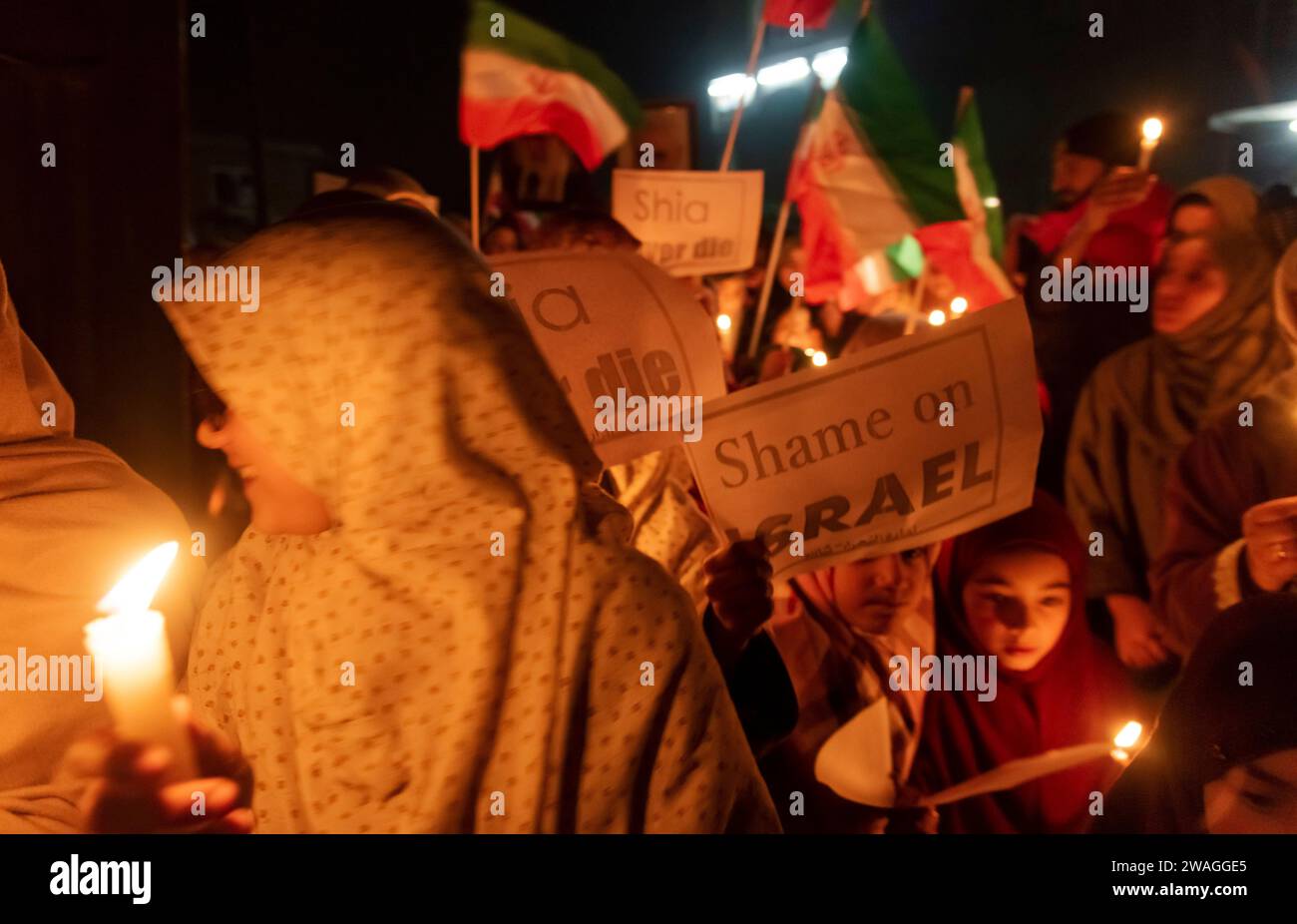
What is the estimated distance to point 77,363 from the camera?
81.0 inches

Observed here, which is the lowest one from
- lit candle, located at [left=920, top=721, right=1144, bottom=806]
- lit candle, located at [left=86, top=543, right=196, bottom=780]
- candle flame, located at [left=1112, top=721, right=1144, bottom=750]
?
lit candle, located at [left=920, top=721, right=1144, bottom=806]

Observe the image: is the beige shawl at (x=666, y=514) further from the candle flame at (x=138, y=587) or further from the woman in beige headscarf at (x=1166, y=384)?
the candle flame at (x=138, y=587)

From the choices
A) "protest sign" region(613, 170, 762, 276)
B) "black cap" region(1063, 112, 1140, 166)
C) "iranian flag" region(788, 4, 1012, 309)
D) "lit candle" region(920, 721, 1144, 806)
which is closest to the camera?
"lit candle" region(920, 721, 1144, 806)

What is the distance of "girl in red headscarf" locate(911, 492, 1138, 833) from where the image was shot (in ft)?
8.45

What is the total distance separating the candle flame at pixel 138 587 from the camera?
101cm

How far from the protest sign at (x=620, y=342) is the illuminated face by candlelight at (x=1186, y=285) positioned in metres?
1.51

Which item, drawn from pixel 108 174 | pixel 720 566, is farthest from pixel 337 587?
pixel 108 174

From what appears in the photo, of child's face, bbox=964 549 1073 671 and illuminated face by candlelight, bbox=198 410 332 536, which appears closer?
illuminated face by candlelight, bbox=198 410 332 536

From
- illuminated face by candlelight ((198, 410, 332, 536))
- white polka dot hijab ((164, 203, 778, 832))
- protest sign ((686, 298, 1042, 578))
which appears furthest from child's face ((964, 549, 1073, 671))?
illuminated face by candlelight ((198, 410, 332, 536))

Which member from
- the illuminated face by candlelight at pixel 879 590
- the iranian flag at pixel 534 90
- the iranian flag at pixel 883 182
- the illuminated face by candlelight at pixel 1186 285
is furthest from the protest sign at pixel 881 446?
the iranian flag at pixel 883 182

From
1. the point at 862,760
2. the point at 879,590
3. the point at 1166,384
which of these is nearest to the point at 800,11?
the point at 1166,384

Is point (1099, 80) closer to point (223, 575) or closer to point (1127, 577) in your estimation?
point (1127, 577)

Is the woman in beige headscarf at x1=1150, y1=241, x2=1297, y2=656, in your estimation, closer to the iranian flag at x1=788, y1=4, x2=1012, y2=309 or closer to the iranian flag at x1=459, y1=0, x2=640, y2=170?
the iranian flag at x1=788, y1=4, x2=1012, y2=309
